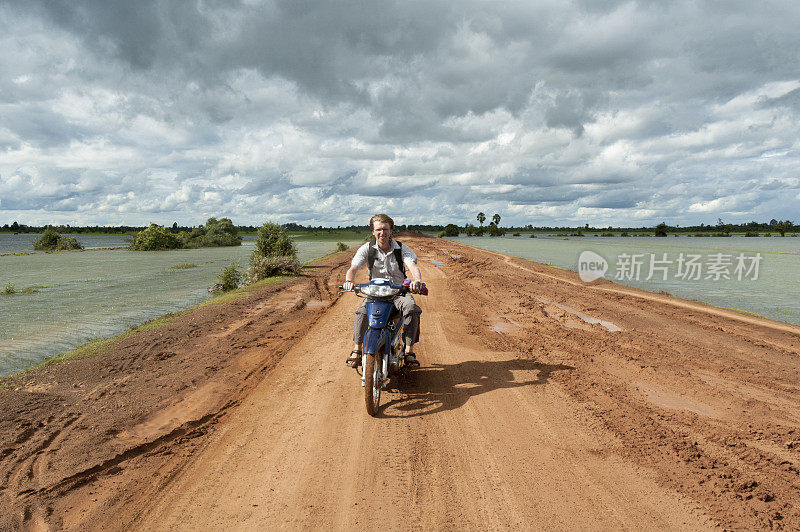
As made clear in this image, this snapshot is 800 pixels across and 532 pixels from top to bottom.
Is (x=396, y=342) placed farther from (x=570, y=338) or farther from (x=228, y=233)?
(x=228, y=233)

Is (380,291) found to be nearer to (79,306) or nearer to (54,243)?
(79,306)

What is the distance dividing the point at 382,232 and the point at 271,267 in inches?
706

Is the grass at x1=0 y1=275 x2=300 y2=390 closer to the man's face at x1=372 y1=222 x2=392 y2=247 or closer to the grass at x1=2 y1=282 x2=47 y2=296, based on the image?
the man's face at x1=372 y1=222 x2=392 y2=247

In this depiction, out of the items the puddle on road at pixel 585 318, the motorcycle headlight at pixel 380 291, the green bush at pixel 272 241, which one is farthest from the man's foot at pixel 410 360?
the green bush at pixel 272 241

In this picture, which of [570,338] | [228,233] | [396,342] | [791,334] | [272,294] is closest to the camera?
[396,342]

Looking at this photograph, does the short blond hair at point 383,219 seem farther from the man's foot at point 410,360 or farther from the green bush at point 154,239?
the green bush at point 154,239

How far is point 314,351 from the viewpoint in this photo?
840cm

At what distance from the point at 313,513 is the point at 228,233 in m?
85.4

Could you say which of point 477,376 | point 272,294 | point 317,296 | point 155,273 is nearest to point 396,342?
point 477,376

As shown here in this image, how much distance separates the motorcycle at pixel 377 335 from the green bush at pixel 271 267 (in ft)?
57.8

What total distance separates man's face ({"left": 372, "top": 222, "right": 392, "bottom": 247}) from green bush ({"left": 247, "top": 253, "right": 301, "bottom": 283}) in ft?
57.0

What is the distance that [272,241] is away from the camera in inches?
1013

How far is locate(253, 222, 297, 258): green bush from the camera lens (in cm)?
2531

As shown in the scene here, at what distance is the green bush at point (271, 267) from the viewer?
22141mm
